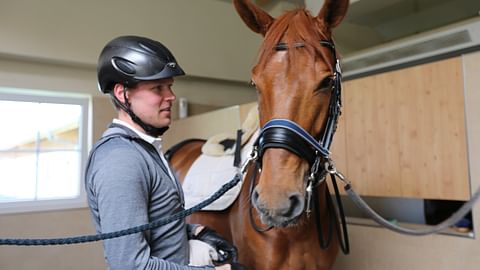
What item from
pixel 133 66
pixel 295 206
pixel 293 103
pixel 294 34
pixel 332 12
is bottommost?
pixel 295 206

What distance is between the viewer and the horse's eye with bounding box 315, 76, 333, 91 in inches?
39.2

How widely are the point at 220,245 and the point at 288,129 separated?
0.41 metres

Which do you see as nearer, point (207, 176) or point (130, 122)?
point (130, 122)

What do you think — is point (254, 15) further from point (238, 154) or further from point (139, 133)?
point (238, 154)

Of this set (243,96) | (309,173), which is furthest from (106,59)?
(243,96)

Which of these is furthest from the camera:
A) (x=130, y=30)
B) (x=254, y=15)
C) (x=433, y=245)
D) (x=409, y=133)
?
(x=130, y=30)

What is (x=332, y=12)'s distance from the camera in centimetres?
114

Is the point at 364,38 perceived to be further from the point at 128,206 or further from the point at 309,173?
the point at 128,206

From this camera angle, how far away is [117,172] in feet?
2.57

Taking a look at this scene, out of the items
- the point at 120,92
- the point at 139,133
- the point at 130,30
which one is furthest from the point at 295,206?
the point at 130,30

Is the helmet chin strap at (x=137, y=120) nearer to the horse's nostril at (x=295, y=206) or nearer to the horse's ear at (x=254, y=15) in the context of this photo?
A: the horse's nostril at (x=295, y=206)

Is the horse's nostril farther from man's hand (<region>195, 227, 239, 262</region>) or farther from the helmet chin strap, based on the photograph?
the helmet chin strap

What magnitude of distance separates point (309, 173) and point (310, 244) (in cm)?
42

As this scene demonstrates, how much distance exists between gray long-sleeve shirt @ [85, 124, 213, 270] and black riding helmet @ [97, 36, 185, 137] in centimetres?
9
